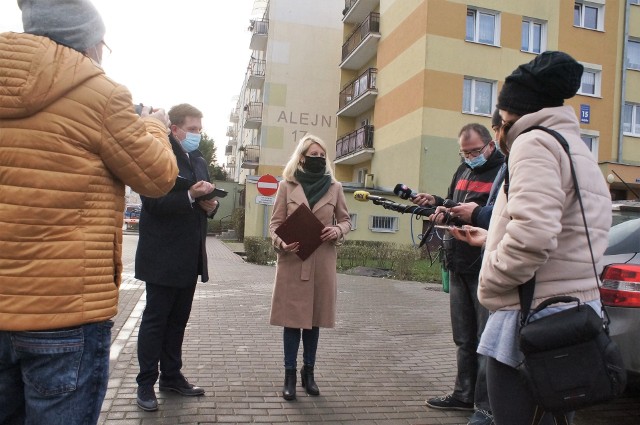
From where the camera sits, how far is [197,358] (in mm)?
5434

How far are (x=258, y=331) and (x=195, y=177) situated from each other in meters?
3.24

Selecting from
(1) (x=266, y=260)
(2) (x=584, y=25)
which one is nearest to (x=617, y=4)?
(2) (x=584, y=25)

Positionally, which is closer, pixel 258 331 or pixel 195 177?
pixel 195 177

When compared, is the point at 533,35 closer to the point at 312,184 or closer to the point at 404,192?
the point at 312,184

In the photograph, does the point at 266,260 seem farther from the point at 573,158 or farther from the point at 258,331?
the point at 573,158

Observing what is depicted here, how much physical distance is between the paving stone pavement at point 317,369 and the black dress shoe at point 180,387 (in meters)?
0.05

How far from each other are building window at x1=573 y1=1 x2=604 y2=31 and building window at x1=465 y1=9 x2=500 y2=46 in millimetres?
3914

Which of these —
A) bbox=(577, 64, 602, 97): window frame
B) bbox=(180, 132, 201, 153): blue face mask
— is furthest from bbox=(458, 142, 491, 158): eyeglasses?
bbox=(577, 64, 602, 97): window frame

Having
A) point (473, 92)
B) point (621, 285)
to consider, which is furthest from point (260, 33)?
point (621, 285)

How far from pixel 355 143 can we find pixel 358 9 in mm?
7554

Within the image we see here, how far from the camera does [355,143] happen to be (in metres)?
28.6

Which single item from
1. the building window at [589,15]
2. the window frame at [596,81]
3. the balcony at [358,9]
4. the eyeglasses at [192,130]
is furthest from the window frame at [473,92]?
the eyeglasses at [192,130]

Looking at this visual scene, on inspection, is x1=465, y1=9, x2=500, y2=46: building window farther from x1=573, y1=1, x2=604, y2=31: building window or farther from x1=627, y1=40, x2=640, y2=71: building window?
x1=627, y1=40, x2=640, y2=71: building window

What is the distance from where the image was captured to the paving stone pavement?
394 centimetres
